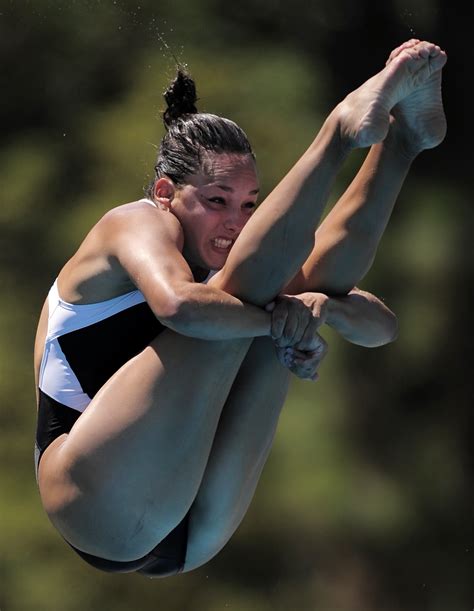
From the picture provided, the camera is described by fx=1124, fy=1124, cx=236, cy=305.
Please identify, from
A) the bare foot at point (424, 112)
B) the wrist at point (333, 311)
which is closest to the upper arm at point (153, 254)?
the wrist at point (333, 311)

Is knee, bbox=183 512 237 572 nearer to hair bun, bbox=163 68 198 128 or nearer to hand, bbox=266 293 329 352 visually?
hand, bbox=266 293 329 352

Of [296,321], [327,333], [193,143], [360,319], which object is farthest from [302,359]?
[327,333]

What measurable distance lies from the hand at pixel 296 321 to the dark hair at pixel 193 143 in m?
0.27

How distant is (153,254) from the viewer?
140 cm

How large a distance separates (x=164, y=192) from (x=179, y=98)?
173 mm

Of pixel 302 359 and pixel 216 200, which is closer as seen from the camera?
pixel 302 359

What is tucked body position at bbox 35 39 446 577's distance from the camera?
137 cm

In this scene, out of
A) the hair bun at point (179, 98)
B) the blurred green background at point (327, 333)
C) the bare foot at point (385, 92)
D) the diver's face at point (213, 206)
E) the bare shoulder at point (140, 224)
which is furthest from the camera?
the blurred green background at point (327, 333)

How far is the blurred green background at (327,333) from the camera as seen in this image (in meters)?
3.08

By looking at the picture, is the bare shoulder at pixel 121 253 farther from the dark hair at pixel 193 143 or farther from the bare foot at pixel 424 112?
the bare foot at pixel 424 112

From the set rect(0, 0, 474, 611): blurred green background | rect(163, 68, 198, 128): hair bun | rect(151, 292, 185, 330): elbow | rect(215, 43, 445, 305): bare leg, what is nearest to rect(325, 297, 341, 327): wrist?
rect(215, 43, 445, 305): bare leg

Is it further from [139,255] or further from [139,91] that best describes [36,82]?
[139,255]

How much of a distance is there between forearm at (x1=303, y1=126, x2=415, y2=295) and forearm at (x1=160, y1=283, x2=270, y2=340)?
18 centimetres

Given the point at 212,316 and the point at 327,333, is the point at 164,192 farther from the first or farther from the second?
the point at 327,333
